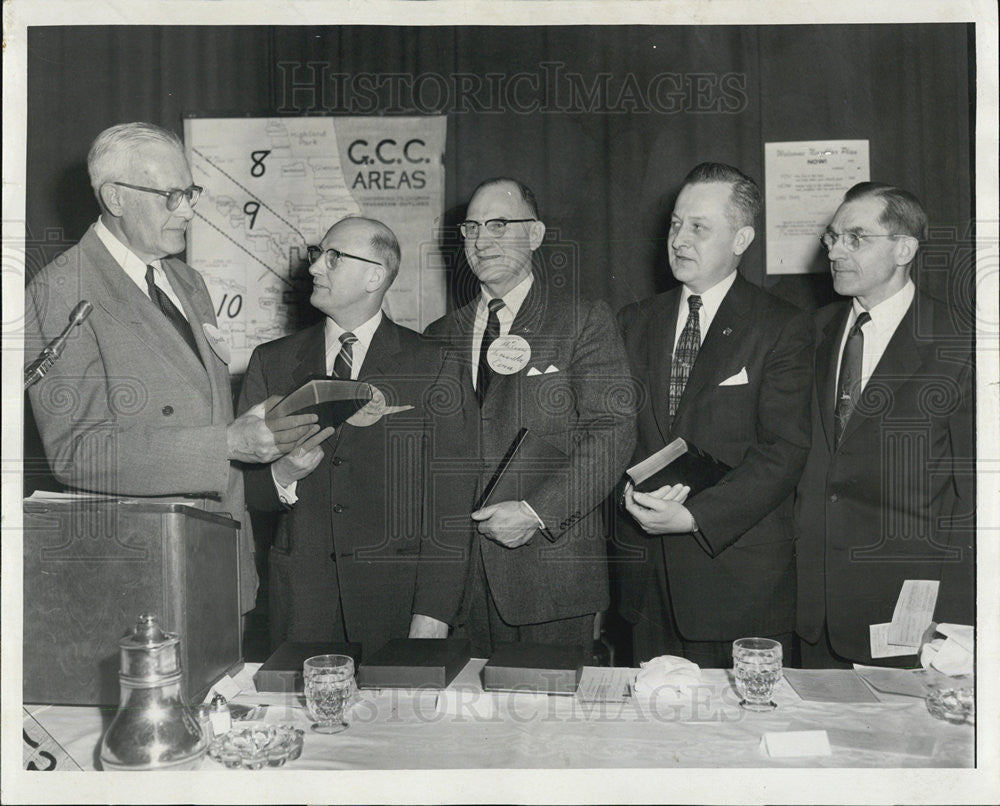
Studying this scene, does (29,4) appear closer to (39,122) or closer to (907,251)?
(39,122)

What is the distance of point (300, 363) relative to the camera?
3029 mm

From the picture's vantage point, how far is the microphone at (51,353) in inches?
105

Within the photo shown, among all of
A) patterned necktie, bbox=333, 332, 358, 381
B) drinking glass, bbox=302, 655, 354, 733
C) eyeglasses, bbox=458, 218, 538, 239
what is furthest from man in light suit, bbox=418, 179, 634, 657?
drinking glass, bbox=302, 655, 354, 733

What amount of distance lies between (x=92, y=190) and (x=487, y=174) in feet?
4.01

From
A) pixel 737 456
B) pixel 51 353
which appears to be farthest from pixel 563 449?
pixel 51 353

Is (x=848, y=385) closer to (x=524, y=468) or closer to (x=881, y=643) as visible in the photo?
(x=881, y=643)

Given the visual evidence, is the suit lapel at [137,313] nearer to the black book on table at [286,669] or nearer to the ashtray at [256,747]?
the black book on table at [286,669]

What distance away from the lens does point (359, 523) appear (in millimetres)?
2967

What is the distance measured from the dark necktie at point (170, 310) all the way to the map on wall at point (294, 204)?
264mm

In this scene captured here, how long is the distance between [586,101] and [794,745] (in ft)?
6.80

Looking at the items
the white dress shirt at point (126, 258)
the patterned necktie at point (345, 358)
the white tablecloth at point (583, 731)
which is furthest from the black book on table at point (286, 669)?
the white dress shirt at point (126, 258)

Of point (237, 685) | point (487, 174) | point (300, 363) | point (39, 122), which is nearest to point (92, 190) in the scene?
point (39, 122)

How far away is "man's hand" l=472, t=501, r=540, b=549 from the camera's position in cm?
291

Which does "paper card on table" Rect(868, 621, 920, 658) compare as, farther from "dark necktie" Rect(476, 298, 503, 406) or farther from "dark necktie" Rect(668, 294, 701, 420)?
"dark necktie" Rect(476, 298, 503, 406)
